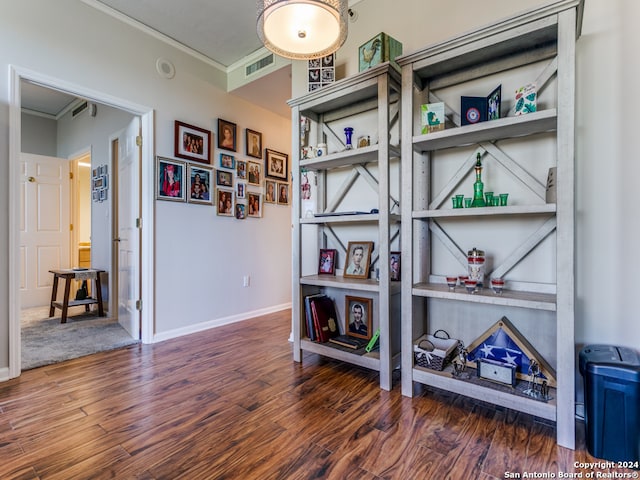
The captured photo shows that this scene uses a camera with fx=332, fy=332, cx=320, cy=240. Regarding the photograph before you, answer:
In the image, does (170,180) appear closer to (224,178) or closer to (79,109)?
(224,178)

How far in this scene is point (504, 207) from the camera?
1.66 m

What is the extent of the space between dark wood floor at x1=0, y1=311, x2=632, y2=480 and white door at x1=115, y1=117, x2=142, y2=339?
811mm

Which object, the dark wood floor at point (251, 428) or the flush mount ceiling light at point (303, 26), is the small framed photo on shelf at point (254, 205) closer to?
the dark wood floor at point (251, 428)

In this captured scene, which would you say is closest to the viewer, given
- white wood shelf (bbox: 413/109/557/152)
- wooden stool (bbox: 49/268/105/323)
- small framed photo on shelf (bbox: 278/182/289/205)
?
white wood shelf (bbox: 413/109/557/152)

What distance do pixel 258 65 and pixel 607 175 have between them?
3.00 meters

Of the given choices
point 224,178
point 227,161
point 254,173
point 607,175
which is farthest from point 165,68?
point 607,175

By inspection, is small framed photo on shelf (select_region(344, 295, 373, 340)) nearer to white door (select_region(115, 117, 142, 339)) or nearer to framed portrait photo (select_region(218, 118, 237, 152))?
white door (select_region(115, 117, 142, 339))

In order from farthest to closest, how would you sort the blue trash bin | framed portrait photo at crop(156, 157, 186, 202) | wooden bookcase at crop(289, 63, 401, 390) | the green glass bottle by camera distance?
1. framed portrait photo at crop(156, 157, 186, 202)
2. wooden bookcase at crop(289, 63, 401, 390)
3. the green glass bottle
4. the blue trash bin

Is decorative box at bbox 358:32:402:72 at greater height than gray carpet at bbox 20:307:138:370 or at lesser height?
greater

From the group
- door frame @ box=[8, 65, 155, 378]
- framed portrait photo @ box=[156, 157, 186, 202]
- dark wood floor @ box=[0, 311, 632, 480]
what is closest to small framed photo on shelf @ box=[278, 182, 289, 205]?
framed portrait photo @ box=[156, 157, 186, 202]

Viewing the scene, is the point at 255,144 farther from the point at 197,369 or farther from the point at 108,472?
the point at 108,472

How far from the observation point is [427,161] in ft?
7.17

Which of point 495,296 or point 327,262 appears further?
point 327,262

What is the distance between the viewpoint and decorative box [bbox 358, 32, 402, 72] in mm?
2129
